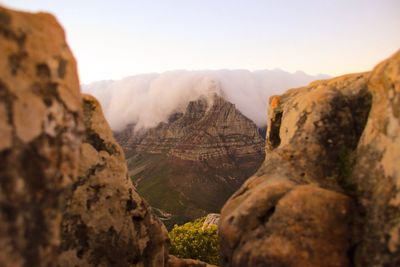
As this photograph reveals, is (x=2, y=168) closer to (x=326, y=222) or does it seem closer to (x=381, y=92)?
(x=326, y=222)

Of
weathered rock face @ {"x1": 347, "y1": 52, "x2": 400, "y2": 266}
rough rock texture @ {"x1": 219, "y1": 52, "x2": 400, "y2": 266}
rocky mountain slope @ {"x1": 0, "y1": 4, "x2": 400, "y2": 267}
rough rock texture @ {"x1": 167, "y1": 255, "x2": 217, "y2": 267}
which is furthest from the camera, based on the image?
rough rock texture @ {"x1": 167, "y1": 255, "x2": 217, "y2": 267}

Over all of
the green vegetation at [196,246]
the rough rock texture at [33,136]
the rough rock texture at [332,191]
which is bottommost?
the green vegetation at [196,246]

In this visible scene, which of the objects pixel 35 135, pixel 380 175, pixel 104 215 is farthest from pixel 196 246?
pixel 35 135

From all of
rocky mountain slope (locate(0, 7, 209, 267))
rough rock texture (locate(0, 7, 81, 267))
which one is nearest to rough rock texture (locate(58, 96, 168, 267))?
rocky mountain slope (locate(0, 7, 209, 267))

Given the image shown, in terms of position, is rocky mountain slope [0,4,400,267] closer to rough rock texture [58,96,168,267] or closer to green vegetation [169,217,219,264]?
rough rock texture [58,96,168,267]

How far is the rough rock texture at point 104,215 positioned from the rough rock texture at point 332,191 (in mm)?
4781

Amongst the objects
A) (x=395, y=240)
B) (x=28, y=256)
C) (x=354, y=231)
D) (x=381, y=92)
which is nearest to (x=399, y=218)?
(x=395, y=240)

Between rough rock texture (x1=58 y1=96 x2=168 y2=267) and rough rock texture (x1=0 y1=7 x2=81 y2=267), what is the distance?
781 cm

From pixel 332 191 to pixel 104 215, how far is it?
9.72 m

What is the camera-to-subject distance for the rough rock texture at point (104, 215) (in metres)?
15.7

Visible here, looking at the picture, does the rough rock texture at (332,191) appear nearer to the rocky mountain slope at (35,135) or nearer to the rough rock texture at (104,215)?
the rough rock texture at (104,215)

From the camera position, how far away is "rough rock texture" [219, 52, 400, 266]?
12.0m

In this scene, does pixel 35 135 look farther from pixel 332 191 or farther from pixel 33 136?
pixel 332 191

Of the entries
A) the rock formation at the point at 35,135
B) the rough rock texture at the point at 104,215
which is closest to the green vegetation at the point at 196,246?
the rough rock texture at the point at 104,215
